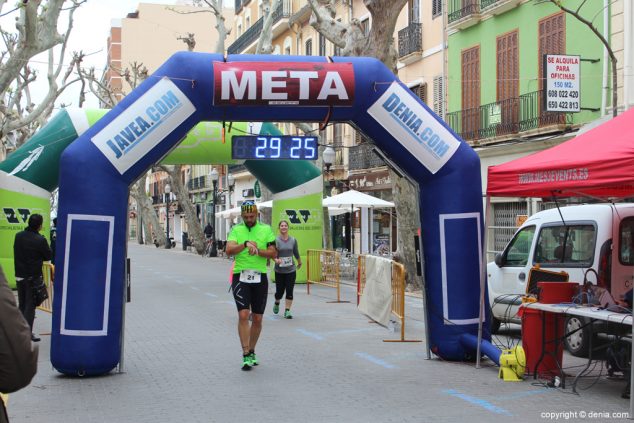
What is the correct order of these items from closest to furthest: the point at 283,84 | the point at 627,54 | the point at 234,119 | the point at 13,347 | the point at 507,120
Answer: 1. the point at 13,347
2. the point at 283,84
3. the point at 234,119
4. the point at 627,54
5. the point at 507,120

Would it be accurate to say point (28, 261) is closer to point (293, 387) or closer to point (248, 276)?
point (248, 276)

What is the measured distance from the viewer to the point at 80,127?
1828cm

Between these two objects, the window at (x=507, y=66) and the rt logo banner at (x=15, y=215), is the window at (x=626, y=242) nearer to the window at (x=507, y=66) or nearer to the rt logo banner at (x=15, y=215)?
the window at (x=507, y=66)

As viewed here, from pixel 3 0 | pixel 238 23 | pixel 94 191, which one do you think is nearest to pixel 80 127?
pixel 3 0

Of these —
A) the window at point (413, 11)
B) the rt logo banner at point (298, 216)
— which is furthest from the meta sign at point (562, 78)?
the window at point (413, 11)

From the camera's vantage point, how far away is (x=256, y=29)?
47.9 metres

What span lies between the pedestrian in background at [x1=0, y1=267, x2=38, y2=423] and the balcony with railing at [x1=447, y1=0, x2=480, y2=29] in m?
23.4

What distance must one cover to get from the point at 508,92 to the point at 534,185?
51.0 feet

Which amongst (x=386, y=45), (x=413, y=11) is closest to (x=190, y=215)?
(x=413, y=11)

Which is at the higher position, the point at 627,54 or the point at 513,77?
the point at 513,77

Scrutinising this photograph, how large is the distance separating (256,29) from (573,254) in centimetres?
3878

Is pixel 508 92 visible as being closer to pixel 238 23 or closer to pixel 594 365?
pixel 594 365

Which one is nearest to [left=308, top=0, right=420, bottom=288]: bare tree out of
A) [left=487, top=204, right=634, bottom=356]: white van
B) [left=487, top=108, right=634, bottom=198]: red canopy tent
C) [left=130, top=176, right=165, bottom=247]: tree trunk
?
[left=487, top=204, right=634, bottom=356]: white van

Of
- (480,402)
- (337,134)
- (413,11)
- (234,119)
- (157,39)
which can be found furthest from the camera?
(157,39)
